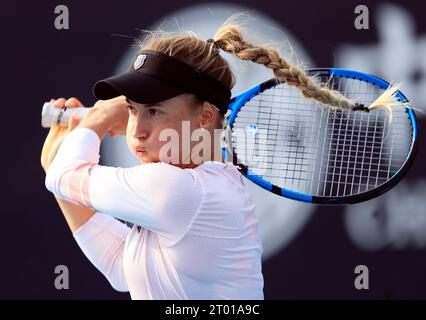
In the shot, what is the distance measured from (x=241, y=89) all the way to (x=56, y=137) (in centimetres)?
146

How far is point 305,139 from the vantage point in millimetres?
2711

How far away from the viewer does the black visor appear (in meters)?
1.55

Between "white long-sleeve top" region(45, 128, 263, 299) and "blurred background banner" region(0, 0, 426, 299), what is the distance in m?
1.64

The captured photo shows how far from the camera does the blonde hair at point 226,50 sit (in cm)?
163

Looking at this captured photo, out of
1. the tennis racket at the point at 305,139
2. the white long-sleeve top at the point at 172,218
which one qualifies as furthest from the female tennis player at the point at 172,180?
the tennis racket at the point at 305,139

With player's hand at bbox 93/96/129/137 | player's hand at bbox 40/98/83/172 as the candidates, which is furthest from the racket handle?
player's hand at bbox 93/96/129/137

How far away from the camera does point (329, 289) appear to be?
3.32 metres

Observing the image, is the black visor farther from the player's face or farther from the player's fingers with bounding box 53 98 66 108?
the player's fingers with bounding box 53 98 66 108

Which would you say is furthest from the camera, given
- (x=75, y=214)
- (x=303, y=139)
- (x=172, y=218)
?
(x=303, y=139)

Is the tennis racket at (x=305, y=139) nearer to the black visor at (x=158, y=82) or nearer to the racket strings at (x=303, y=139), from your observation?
the racket strings at (x=303, y=139)

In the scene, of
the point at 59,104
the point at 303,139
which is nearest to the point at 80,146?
the point at 59,104

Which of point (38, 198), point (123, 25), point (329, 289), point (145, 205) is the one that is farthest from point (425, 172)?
point (145, 205)

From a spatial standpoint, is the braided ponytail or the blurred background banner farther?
the blurred background banner

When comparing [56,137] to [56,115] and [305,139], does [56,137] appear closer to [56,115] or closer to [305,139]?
[56,115]
